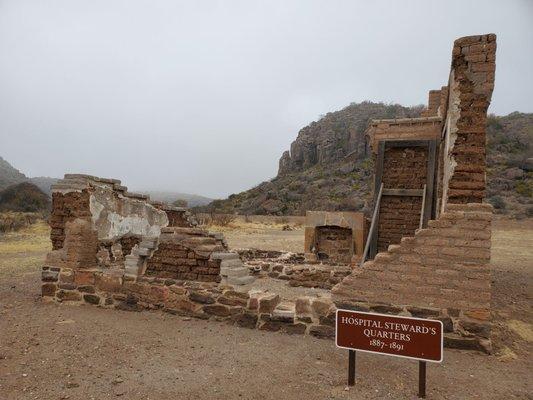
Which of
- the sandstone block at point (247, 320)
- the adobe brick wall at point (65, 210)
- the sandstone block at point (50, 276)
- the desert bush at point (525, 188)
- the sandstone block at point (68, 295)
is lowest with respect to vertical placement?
the sandstone block at point (68, 295)

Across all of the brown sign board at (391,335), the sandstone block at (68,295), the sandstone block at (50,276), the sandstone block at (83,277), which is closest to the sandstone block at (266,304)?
the brown sign board at (391,335)

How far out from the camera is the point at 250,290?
19.7 ft

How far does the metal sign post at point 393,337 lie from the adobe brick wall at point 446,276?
4.77 ft

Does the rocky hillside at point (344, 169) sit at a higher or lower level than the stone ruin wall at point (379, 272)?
higher

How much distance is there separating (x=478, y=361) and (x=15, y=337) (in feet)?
20.1

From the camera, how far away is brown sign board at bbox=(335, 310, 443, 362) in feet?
11.7

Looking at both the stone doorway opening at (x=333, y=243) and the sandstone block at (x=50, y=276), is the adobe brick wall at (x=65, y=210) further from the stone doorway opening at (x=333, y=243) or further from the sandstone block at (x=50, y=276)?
the stone doorway opening at (x=333, y=243)

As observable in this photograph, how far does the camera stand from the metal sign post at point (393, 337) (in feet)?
11.7

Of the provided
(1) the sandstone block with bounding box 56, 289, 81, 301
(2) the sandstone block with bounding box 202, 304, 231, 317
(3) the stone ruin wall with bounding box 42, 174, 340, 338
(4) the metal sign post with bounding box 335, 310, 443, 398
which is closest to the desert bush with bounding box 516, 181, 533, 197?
(3) the stone ruin wall with bounding box 42, 174, 340, 338

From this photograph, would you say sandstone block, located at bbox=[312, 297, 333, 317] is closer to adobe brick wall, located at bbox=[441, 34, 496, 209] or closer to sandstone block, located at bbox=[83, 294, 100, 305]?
adobe brick wall, located at bbox=[441, 34, 496, 209]

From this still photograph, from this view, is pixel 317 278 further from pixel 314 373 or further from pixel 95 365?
pixel 95 365

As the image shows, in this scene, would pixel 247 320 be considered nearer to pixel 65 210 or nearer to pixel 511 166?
pixel 65 210

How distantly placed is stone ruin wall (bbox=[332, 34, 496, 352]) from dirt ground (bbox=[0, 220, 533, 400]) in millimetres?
574

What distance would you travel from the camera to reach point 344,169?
54625mm
